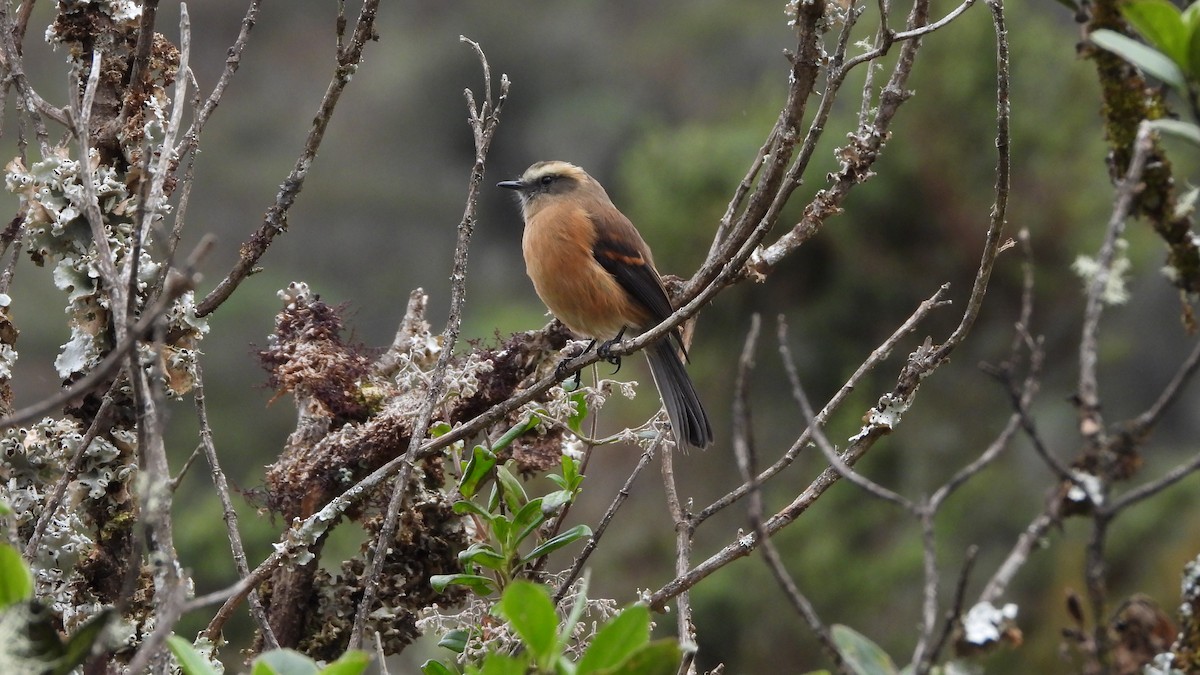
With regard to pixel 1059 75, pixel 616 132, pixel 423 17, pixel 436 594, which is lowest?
pixel 436 594

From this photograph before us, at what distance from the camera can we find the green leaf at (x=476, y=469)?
6.99 feet

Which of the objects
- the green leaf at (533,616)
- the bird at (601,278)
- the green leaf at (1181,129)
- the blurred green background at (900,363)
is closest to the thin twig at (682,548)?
the green leaf at (533,616)

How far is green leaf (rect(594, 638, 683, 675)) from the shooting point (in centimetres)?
129

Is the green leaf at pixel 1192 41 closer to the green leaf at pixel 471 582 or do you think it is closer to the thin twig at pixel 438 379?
the thin twig at pixel 438 379

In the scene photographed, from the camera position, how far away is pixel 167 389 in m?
2.15

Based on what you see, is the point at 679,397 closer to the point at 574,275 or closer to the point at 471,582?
the point at 574,275

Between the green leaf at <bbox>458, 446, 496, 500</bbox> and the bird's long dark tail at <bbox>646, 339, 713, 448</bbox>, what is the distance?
1.99 meters

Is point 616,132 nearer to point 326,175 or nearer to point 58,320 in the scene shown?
point 326,175

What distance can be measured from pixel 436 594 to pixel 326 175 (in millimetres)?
21355

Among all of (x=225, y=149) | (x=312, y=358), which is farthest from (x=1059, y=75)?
(x=225, y=149)

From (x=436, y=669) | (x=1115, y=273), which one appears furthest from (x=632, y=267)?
(x=1115, y=273)

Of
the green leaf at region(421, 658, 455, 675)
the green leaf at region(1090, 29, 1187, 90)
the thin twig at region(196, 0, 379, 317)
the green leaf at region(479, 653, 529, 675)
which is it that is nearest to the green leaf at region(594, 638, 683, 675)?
the green leaf at region(479, 653, 529, 675)

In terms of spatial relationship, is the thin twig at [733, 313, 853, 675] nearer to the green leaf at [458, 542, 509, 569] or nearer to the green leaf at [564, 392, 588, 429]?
the green leaf at [458, 542, 509, 569]

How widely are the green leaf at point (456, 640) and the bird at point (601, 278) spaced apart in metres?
1.94
